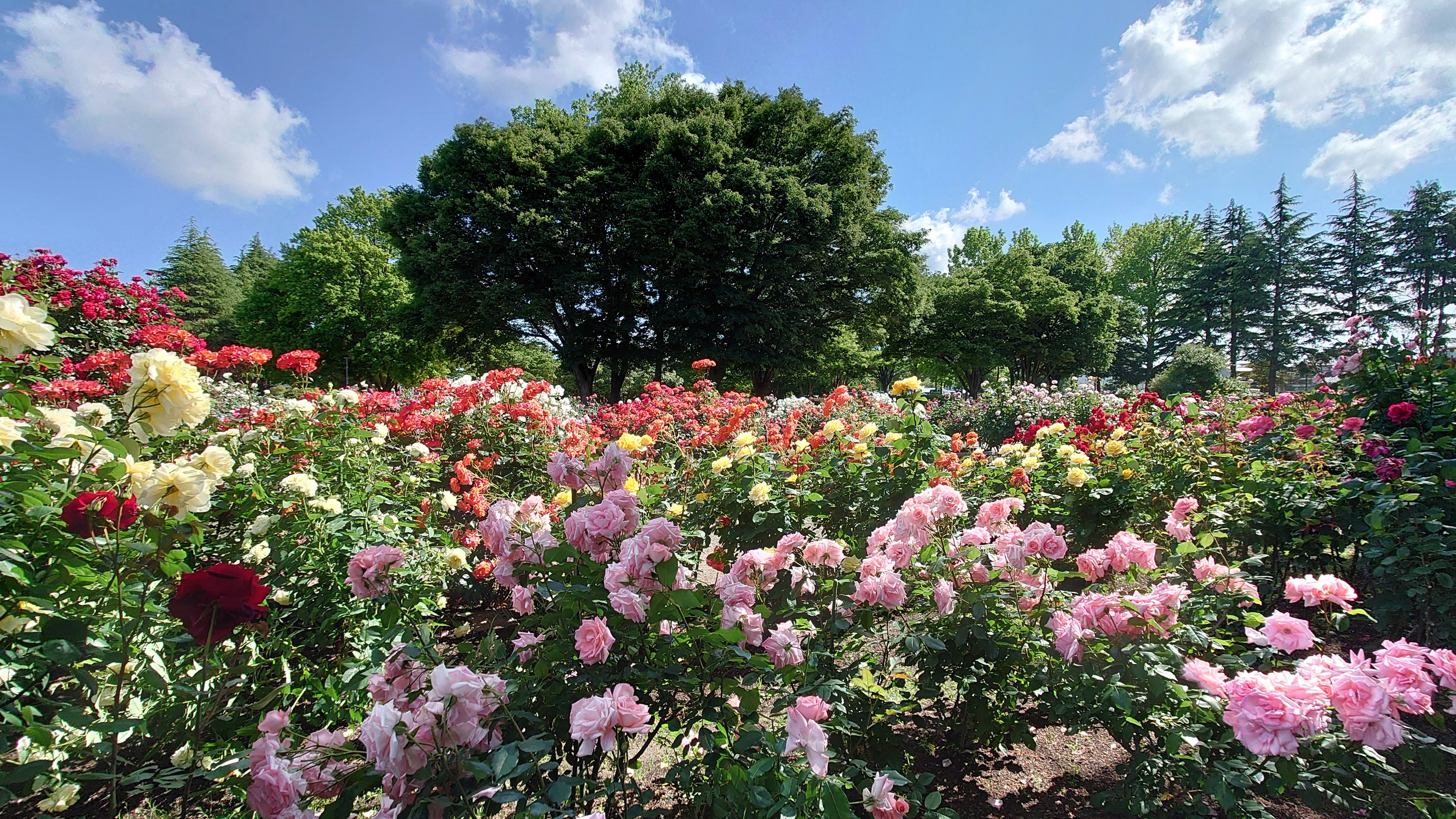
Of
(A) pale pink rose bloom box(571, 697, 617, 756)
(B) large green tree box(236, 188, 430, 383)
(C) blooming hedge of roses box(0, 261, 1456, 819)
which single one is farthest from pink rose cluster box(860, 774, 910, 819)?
(B) large green tree box(236, 188, 430, 383)

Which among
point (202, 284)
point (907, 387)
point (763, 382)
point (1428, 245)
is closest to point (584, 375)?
point (763, 382)

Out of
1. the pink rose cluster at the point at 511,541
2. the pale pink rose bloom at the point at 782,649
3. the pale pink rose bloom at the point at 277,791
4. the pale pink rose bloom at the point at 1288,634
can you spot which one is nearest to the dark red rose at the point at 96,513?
the pale pink rose bloom at the point at 277,791

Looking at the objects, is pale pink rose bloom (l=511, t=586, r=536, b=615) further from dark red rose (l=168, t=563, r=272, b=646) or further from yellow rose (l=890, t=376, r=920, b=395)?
yellow rose (l=890, t=376, r=920, b=395)

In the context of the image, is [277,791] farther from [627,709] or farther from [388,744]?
[627,709]

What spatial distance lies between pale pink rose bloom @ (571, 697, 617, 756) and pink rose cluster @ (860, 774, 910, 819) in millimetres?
676

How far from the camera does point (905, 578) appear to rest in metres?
2.04

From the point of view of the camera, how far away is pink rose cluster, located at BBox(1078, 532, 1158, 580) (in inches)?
76.1

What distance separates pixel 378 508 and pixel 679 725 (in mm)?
2182

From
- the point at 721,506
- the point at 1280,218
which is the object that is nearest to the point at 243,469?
the point at 721,506

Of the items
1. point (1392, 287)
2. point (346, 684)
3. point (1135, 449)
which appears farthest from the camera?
point (1392, 287)

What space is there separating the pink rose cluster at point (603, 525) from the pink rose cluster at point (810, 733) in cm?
61

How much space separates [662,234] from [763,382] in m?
6.77

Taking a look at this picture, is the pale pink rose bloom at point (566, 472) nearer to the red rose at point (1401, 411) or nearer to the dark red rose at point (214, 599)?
the dark red rose at point (214, 599)

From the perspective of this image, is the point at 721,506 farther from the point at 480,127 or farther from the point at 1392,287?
the point at 1392,287
